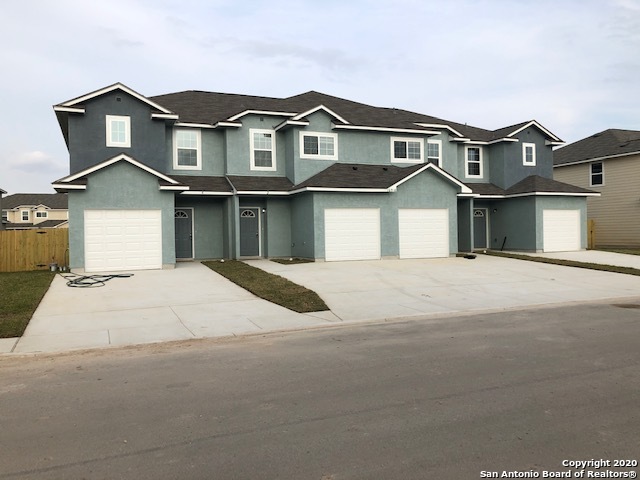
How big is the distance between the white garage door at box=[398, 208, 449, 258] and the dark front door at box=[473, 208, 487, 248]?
19.7ft

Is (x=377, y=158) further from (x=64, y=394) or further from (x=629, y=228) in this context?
(x=64, y=394)

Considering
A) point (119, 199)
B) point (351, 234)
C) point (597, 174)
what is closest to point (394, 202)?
point (351, 234)

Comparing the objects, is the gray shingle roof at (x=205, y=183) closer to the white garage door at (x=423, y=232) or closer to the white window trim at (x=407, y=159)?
the white garage door at (x=423, y=232)

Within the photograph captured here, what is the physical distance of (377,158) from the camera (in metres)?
25.9

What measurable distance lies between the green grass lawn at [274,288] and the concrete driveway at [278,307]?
34 centimetres

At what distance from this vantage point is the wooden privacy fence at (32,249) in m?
21.4

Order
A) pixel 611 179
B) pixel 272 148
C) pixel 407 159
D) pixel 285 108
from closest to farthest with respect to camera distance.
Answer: pixel 272 148 → pixel 285 108 → pixel 407 159 → pixel 611 179

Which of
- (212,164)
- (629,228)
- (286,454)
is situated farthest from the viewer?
(629,228)

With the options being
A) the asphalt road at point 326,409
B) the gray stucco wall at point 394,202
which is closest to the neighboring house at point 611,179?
the gray stucco wall at point 394,202

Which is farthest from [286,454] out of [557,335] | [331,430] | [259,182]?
[259,182]

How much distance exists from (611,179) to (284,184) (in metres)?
21.0

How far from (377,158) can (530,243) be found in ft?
29.2

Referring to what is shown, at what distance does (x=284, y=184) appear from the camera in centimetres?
2395

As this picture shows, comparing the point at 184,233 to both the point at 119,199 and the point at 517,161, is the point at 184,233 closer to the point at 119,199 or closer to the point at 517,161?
the point at 119,199
